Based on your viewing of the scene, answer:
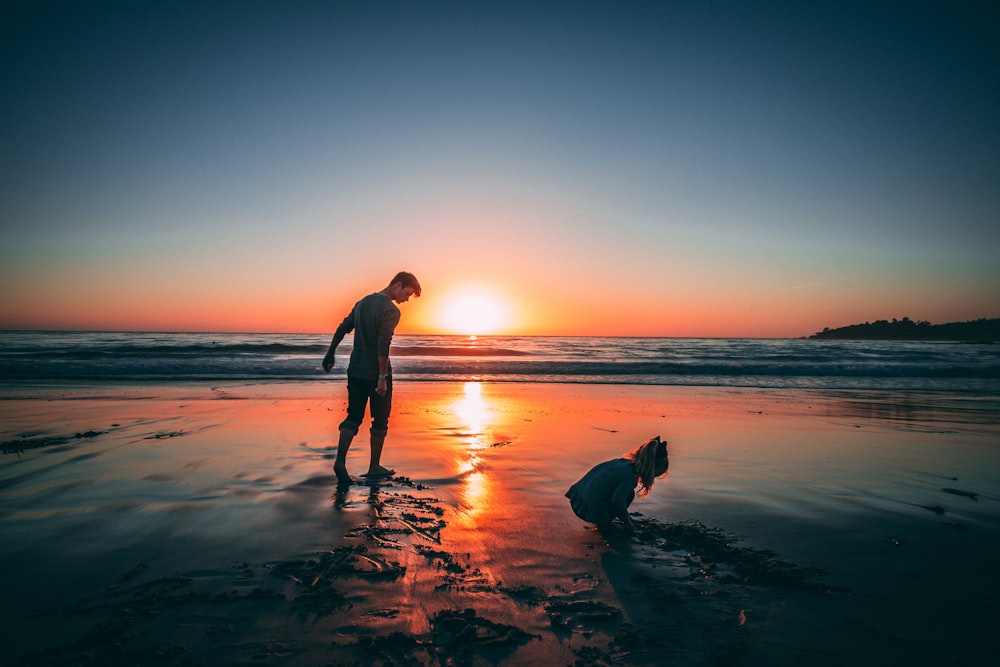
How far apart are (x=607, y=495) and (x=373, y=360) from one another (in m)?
2.97

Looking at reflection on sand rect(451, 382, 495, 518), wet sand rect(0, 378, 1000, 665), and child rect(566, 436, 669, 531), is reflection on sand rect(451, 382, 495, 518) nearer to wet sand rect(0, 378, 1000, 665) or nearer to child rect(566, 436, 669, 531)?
wet sand rect(0, 378, 1000, 665)

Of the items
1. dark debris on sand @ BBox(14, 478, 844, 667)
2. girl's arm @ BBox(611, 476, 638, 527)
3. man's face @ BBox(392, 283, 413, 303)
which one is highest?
man's face @ BBox(392, 283, 413, 303)

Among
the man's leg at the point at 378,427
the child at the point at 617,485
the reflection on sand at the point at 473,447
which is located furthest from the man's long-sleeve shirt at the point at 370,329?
the child at the point at 617,485

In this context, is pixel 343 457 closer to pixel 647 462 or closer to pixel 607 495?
pixel 607 495

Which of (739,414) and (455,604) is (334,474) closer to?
(455,604)

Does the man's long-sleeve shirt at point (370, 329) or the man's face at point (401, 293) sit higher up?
the man's face at point (401, 293)

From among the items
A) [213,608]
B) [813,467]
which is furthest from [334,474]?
[813,467]

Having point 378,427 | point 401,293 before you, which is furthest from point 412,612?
point 401,293

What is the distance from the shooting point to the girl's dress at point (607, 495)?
3.85 metres

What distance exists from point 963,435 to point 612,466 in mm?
7847

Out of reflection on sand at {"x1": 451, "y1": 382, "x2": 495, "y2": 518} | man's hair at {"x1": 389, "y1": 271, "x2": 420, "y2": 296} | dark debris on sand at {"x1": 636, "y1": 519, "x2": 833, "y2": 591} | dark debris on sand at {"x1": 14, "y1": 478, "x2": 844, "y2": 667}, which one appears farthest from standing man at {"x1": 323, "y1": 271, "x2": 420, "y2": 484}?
dark debris on sand at {"x1": 636, "y1": 519, "x2": 833, "y2": 591}

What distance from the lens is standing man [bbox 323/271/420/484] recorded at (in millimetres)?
5375

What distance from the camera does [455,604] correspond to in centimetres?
271

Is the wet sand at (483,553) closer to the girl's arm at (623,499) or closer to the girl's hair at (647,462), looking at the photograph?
the girl's arm at (623,499)
